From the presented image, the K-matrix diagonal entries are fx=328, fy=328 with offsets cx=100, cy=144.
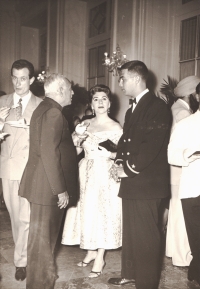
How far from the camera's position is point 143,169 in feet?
7.69

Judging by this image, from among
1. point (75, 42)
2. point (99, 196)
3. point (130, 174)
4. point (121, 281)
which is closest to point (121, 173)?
point (130, 174)

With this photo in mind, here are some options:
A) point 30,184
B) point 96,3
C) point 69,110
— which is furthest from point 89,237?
point 96,3

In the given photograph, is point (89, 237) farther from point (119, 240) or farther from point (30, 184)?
point (30, 184)

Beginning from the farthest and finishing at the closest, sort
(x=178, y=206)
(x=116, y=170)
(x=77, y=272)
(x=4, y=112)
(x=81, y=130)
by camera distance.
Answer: (x=178, y=206), (x=77, y=272), (x=81, y=130), (x=4, y=112), (x=116, y=170)

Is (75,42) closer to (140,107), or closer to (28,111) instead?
(28,111)

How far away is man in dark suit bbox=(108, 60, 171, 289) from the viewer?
232 cm

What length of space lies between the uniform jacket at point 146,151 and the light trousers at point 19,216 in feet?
3.13

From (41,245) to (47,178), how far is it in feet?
1.65

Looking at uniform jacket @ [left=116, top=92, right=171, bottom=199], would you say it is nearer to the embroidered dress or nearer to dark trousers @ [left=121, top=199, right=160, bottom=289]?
dark trousers @ [left=121, top=199, right=160, bottom=289]

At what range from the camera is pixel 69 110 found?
5883 mm

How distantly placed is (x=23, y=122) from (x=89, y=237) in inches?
48.3

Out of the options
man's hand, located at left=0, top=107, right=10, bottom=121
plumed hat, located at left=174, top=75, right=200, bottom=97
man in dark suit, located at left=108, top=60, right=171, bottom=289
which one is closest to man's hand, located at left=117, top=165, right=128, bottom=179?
man in dark suit, located at left=108, top=60, right=171, bottom=289

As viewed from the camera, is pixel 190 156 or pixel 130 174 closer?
pixel 190 156

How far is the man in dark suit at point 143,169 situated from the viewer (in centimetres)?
232
